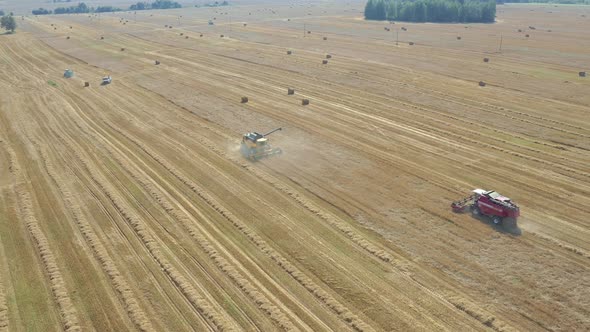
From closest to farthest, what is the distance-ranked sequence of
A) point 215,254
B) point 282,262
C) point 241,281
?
point 241,281 → point 282,262 → point 215,254

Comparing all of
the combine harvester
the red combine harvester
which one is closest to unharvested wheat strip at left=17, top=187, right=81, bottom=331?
the combine harvester

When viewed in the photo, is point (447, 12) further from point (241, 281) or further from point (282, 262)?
point (241, 281)

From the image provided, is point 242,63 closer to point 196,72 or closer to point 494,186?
point 196,72

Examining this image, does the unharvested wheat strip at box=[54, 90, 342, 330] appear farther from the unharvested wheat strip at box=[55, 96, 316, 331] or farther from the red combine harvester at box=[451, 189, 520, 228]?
the red combine harvester at box=[451, 189, 520, 228]

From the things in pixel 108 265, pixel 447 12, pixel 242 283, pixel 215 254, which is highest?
pixel 447 12

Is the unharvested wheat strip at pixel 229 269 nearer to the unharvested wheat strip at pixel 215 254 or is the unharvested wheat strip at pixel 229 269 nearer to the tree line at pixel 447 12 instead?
the unharvested wheat strip at pixel 215 254

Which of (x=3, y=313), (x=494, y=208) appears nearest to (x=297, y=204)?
(x=494, y=208)

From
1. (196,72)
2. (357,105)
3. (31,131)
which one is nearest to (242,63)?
(196,72)
